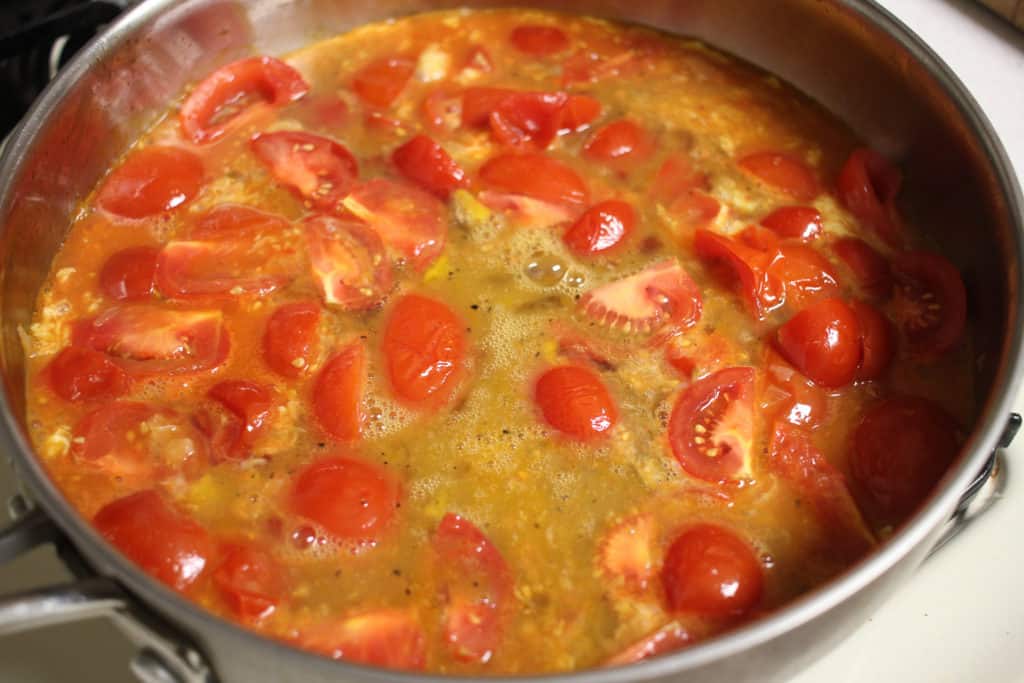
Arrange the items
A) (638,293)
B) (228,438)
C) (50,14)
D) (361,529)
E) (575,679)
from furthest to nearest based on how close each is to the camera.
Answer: (50,14)
(638,293)
(228,438)
(361,529)
(575,679)

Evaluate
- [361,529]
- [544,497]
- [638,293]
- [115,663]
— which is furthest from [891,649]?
[115,663]

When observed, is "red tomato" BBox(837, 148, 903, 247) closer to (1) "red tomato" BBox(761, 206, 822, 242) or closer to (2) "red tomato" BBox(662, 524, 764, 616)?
(1) "red tomato" BBox(761, 206, 822, 242)

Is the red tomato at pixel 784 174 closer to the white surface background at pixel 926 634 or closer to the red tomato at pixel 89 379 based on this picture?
the white surface background at pixel 926 634

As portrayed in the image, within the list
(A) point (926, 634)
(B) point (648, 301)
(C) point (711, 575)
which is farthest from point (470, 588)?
(A) point (926, 634)

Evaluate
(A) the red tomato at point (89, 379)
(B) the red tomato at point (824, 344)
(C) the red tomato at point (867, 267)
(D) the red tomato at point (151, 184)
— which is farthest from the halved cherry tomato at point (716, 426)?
(D) the red tomato at point (151, 184)

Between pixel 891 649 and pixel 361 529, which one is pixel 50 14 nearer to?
pixel 361 529

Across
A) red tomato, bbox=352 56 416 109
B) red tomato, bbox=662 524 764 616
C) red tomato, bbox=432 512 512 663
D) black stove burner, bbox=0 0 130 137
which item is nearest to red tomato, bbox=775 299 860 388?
red tomato, bbox=662 524 764 616
